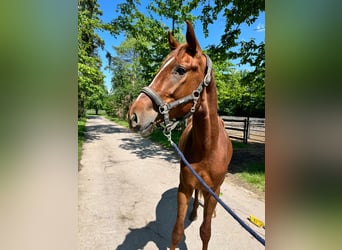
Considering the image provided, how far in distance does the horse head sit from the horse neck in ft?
0.42

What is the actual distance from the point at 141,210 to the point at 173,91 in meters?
2.60

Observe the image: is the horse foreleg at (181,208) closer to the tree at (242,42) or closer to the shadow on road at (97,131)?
the tree at (242,42)

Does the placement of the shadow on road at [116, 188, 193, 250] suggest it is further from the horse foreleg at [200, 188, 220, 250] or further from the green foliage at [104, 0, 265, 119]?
the green foliage at [104, 0, 265, 119]

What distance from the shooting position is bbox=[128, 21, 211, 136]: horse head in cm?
150

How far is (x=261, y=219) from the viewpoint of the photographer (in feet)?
10.5

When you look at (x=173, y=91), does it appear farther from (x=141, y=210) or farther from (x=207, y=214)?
(x=141, y=210)

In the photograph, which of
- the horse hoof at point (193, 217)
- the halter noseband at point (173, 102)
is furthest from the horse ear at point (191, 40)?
the horse hoof at point (193, 217)

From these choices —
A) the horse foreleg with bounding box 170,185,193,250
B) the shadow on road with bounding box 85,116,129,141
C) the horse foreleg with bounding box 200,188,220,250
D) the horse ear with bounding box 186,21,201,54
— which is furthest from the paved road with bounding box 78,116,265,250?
the shadow on road with bounding box 85,116,129,141

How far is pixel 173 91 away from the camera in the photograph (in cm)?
158

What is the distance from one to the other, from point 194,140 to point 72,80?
1.47m

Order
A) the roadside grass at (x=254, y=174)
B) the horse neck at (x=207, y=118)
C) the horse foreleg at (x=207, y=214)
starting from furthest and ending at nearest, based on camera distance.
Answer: the roadside grass at (x=254, y=174) → the horse foreleg at (x=207, y=214) → the horse neck at (x=207, y=118)

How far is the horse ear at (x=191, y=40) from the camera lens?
1.52 metres

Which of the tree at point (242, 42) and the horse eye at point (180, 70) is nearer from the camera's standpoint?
the horse eye at point (180, 70)
